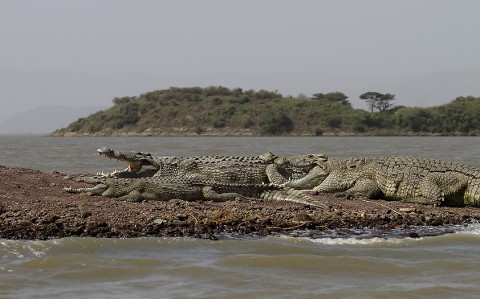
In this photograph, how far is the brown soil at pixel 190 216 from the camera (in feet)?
25.7

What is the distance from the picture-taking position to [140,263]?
664 cm

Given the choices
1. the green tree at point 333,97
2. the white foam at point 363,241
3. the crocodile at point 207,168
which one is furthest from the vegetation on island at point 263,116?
the white foam at point 363,241

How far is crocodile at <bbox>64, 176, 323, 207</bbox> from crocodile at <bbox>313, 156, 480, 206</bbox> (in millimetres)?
1269

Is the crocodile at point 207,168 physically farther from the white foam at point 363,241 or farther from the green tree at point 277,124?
the green tree at point 277,124

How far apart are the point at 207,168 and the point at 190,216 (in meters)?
2.96

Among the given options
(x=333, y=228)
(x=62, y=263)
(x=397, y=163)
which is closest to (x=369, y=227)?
(x=333, y=228)

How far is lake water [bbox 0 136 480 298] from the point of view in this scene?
5.84 m

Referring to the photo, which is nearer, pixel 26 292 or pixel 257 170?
pixel 26 292

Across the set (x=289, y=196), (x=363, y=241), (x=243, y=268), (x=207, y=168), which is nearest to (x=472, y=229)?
(x=363, y=241)

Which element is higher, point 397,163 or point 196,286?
point 397,163

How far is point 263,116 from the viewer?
281 feet

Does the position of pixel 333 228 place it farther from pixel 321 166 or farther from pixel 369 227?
pixel 321 166

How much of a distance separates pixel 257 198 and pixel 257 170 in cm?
138

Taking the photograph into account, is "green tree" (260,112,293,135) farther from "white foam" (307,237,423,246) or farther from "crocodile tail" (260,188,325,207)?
"white foam" (307,237,423,246)
